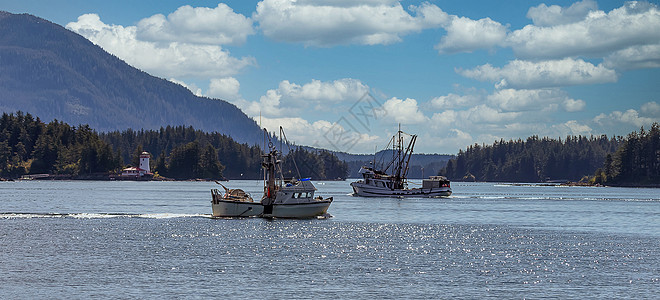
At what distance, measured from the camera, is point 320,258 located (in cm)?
6950

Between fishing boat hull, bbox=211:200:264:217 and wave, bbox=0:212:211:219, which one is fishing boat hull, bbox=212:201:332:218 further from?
wave, bbox=0:212:211:219

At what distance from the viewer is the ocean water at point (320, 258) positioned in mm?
52931

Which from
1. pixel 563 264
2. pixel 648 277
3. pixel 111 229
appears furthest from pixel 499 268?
pixel 111 229

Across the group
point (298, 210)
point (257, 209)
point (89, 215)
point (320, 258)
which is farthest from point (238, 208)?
point (320, 258)

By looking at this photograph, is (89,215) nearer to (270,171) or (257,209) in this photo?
(257,209)

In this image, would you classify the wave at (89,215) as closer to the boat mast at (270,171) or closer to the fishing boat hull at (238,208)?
the fishing boat hull at (238,208)

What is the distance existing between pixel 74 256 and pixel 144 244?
1110cm

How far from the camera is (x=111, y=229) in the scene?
96.2m

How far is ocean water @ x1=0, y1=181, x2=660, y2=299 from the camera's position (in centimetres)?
5293

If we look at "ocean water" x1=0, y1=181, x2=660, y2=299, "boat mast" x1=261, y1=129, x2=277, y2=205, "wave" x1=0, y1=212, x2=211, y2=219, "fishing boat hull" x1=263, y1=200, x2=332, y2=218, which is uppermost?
"boat mast" x1=261, y1=129, x2=277, y2=205

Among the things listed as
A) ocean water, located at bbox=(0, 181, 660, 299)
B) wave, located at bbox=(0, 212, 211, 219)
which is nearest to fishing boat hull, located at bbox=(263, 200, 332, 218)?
ocean water, located at bbox=(0, 181, 660, 299)

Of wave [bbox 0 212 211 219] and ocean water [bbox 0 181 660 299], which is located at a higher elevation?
wave [bbox 0 212 211 219]

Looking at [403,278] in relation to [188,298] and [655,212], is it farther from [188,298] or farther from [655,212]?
[655,212]

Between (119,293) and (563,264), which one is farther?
(563,264)
